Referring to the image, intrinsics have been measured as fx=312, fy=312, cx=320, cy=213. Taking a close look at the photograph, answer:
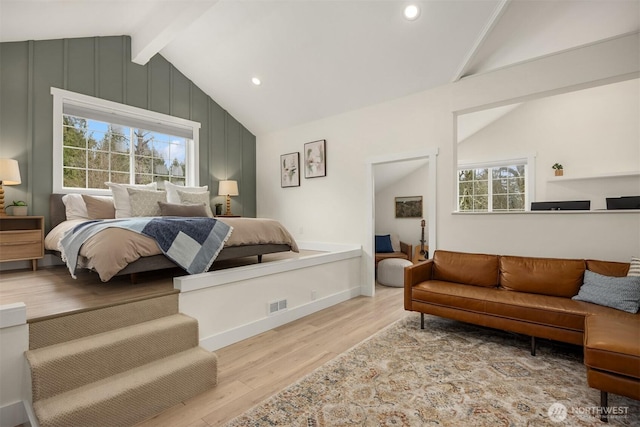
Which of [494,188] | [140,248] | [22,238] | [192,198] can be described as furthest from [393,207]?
[22,238]

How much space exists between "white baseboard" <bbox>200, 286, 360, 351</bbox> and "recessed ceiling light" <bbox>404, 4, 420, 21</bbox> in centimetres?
305

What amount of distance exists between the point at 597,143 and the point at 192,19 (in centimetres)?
587

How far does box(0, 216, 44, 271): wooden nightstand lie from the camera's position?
10.3ft

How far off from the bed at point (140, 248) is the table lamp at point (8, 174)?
624 mm

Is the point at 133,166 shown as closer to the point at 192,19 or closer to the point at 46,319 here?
the point at 192,19

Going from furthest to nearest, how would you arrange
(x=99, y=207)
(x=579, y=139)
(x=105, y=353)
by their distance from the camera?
1. (x=579, y=139)
2. (x=99, y=207)
3. (x=105, y=353)

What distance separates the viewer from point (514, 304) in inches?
95.3

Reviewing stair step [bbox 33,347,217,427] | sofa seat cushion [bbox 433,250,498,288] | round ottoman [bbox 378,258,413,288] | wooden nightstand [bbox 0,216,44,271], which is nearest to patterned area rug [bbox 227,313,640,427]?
stair step [bbox 33,347,217,427]

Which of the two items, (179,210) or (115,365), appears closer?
(115,365)

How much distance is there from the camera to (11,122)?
134 inches

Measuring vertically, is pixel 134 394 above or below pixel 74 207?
below

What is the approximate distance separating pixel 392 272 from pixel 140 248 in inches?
141

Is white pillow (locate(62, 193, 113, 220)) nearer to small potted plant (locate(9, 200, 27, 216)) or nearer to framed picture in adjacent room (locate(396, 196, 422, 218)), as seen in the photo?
small potted plant (locate(9, 200, 27, 216))

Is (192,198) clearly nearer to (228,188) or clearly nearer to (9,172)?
(228,188)
